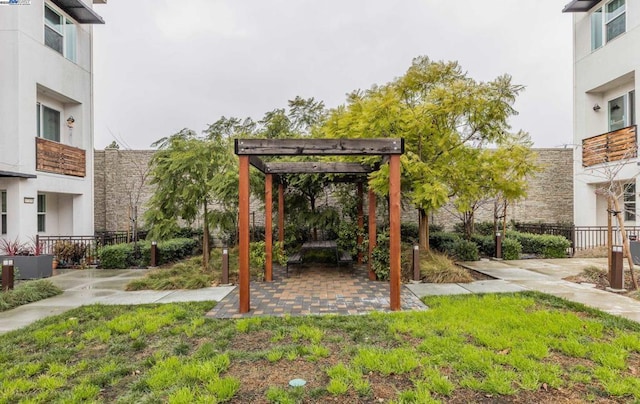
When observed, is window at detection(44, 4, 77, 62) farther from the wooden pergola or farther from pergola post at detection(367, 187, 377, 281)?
pergola post at detection(367, 187, 377, 281)

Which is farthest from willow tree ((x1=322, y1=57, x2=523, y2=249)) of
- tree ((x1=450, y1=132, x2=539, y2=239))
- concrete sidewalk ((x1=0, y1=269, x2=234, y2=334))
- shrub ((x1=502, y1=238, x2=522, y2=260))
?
concrete sidewalk ((x1=0, y1=269, x2=234, y2=334))

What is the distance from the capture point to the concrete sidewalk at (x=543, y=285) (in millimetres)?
5747

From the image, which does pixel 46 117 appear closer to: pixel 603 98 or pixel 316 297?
pixel 316 297

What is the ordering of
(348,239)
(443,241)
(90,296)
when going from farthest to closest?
1. (443,241)
2. (348,239)
3. (90,296)

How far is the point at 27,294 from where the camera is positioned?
6418 mm

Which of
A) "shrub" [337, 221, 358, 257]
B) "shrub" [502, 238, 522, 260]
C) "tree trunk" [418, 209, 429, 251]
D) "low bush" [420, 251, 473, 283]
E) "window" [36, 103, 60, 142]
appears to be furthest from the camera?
"shrub" [502, 238, 522, 260]

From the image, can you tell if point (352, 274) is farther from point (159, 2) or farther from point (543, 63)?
point (543, 63)

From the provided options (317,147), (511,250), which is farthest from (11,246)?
(511,250)

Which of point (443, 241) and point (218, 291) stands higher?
point (443, 241)

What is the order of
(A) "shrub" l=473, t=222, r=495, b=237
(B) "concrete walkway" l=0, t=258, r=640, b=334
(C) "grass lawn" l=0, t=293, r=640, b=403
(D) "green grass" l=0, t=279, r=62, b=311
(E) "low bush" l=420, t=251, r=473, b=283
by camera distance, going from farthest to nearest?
1. (A) "shrub" l=473, t=222, r=495, b=237
2. (E) "low bush" l=420, t=251, r=473, b=283
3. (D) "green grass" l=0, t=279, r=62, b=311
4. (B) "concrete walkway" l=0, t=258, r=640, b=334
5. (C) "grass lawn" l=0, t=293, r=640, b=403

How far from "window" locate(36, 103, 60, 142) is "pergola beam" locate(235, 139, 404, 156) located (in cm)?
931

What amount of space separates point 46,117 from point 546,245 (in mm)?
17187

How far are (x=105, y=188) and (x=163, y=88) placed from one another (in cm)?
596

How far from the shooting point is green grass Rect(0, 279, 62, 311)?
19.8 feet
